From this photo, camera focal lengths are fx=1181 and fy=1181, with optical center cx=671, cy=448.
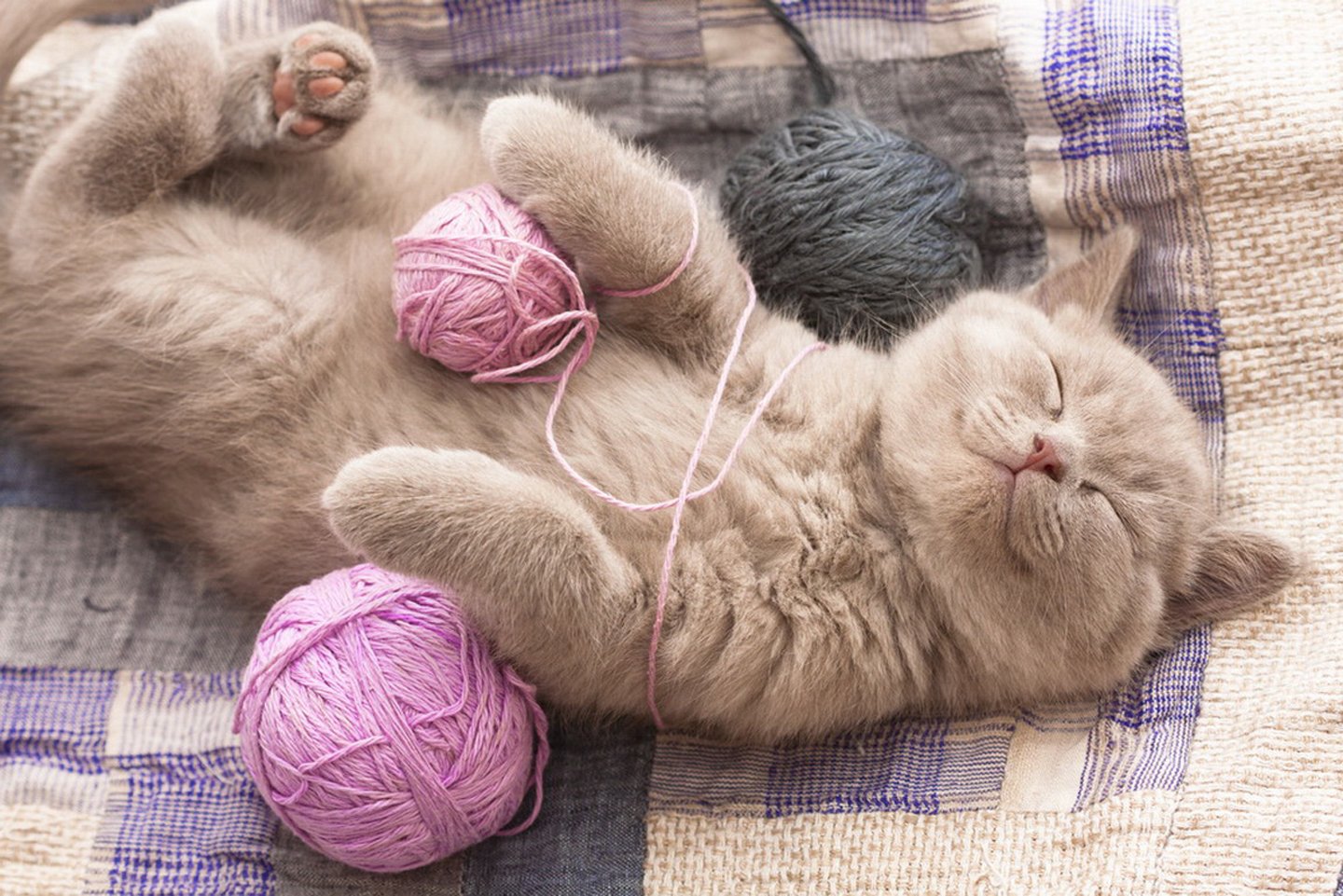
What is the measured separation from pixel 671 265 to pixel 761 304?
0.63ft

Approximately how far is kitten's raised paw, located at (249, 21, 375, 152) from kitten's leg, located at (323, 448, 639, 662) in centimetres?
53

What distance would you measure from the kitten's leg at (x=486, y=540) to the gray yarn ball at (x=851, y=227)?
517 mm

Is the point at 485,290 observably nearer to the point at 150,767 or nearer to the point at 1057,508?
the point at 1057,508

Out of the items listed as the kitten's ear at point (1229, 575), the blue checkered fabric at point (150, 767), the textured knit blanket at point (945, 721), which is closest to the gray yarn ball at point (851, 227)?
the textured knit blanket at point (945, 721)

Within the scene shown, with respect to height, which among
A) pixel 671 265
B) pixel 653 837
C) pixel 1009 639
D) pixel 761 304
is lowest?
pixel 653 837

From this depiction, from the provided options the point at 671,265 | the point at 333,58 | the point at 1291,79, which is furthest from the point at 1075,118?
the point at 333,58

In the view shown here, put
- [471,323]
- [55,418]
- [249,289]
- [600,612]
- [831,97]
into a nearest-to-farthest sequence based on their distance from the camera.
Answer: [600,612]
[471,323]
[249,289]
[55,418]
[831,97]

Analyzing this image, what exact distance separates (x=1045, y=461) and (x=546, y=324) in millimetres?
590

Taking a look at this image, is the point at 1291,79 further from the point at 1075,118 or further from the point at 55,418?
the point at 55,418

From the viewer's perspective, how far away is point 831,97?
5.78 ft

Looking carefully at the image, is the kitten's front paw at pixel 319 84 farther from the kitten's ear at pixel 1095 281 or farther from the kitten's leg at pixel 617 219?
the kitten's ear at pixel 1095 281

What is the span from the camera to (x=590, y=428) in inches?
56.2

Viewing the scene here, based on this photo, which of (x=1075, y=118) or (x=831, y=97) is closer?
(x=1075, y=118)

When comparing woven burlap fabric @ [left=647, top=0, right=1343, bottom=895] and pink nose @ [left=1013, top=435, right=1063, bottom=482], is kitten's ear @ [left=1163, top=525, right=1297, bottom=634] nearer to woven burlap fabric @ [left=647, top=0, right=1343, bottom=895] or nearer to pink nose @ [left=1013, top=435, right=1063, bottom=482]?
woven burlap fabric @ [left=647, top=0, right=1343, bottom=895]
